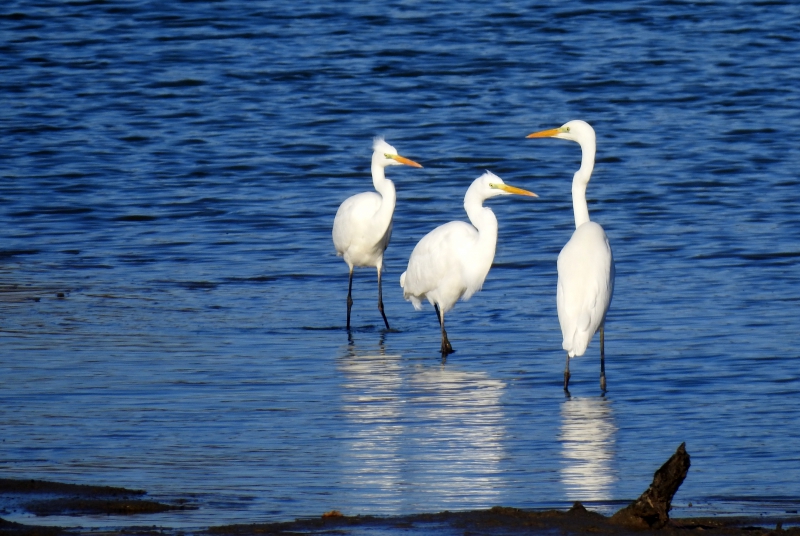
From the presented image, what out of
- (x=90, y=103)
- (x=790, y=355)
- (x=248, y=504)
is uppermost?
(x=248, y=504)

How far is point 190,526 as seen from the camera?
4621 millimetres

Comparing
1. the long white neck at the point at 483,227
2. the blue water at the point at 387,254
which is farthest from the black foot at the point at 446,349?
the long white neck at the point at 483,227

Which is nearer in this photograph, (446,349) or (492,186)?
(446,349)

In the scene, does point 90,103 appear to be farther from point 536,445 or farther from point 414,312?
point 536,445

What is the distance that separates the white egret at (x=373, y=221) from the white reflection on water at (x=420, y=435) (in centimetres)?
213

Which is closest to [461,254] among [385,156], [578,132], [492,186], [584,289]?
[492,186]

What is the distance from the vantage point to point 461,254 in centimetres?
906

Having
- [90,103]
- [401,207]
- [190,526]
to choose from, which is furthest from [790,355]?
[90,103]

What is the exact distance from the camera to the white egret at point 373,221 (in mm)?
10180

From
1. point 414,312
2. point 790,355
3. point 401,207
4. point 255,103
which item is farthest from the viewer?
point 255,103

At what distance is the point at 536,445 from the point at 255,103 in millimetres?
14374

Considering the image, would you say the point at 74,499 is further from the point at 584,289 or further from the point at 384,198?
the point at 384,198

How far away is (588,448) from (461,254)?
10.9ft

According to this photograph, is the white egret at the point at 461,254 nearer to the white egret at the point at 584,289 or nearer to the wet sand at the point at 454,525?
the white egret at the point at 584,289
